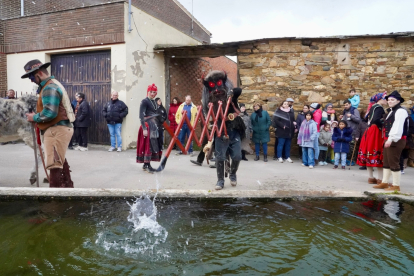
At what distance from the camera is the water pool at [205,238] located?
111 inches

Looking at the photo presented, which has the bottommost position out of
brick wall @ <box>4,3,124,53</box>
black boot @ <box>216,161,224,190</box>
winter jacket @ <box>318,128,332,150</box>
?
black boot @ <box>216,161,224,190</box>

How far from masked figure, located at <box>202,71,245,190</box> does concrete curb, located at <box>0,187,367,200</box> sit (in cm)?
95

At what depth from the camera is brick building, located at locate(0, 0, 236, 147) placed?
992 centimetres

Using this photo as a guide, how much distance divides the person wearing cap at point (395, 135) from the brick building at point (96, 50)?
707 centimetres

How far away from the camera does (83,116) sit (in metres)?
9.91

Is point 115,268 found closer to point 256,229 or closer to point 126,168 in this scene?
point 256,229

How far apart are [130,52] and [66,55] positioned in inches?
100

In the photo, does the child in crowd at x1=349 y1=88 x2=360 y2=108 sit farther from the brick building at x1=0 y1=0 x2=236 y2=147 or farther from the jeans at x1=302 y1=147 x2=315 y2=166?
the brick building at x1=0 y1=0 x2=236 y2=147

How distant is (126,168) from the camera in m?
7.18

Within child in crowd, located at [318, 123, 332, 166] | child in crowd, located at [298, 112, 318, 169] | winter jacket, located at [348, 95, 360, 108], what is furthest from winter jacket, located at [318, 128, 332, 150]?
winter jacket, located at [348, 95, 360, 108]

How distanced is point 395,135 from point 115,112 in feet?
23.6

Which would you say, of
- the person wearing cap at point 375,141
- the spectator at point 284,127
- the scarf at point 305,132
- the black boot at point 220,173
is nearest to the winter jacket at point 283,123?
the spectator at point 284,127

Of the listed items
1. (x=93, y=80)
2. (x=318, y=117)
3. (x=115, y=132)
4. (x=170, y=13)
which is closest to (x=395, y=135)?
(x=318, y=117)

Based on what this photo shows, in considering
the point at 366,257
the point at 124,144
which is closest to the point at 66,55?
the point at 124,144
